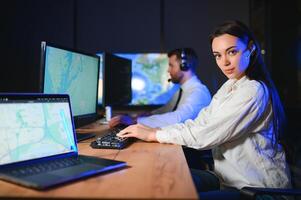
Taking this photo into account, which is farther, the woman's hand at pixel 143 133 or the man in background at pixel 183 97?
the man in background at pixel 183 97

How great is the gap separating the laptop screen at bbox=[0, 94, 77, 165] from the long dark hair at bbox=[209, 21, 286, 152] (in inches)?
30.1

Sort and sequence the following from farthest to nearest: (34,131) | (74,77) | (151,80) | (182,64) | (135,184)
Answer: (151,80) < (182,64) < (74,77) < (34,131) < (135,184)

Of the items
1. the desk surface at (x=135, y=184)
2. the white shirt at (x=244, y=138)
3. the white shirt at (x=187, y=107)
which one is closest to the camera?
the desk surface at (x=135, y=184)

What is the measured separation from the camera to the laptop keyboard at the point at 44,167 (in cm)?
94

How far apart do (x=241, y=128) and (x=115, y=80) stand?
134cm

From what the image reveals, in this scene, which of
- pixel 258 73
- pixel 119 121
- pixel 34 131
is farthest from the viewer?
pixel 119 121

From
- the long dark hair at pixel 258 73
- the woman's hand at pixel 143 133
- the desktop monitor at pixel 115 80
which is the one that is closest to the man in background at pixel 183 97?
the desktop monitor at pixel 115 80

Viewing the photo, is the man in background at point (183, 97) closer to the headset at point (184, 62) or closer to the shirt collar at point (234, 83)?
the headset at point (184, 62)

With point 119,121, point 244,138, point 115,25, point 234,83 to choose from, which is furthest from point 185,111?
point 115,25

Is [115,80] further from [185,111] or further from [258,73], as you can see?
[258,73]

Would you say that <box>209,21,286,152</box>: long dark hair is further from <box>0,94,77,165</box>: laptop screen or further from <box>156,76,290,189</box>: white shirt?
<box>0,94,77,165</box>: laptop screen

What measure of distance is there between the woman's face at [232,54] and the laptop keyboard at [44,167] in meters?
0.79

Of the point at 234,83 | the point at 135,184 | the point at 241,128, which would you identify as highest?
the point at 234,83

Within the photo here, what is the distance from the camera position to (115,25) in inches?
152
